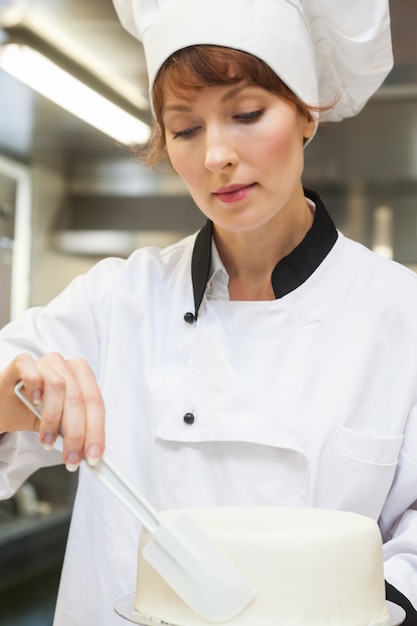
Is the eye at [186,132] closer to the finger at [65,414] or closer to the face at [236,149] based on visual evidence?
the face at [236,149]

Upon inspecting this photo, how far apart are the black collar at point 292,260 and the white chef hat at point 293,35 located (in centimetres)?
19

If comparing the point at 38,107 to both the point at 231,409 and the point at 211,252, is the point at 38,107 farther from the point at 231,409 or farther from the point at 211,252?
the point at 231,409

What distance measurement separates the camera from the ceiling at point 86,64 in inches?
84.3

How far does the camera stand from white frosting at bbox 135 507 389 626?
2.74ft

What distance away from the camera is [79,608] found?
1284 mm

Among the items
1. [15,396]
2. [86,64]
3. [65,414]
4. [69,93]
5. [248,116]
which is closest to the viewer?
[65,414]

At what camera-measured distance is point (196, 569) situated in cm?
81

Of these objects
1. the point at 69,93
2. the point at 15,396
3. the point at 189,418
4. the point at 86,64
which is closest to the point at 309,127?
the point at 189,418

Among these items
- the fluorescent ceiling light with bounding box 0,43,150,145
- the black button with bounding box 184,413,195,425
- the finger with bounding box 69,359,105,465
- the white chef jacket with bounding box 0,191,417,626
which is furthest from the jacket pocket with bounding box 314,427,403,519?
the fluorescent ceiling light with bounding box 0,43,150,145

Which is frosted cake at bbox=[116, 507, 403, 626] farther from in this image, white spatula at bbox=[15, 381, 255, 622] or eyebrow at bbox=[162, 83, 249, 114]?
eyebrow at bbox=[162, 83, 249, 114]

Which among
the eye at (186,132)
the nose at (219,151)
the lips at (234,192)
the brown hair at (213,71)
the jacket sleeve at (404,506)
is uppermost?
the brown hair at (213,71)

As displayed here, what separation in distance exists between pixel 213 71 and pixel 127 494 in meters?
0.56

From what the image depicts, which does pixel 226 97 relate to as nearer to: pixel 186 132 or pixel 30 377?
pixel 186 132

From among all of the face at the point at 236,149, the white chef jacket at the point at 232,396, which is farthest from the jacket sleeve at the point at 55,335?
the face at the point at 236,149
